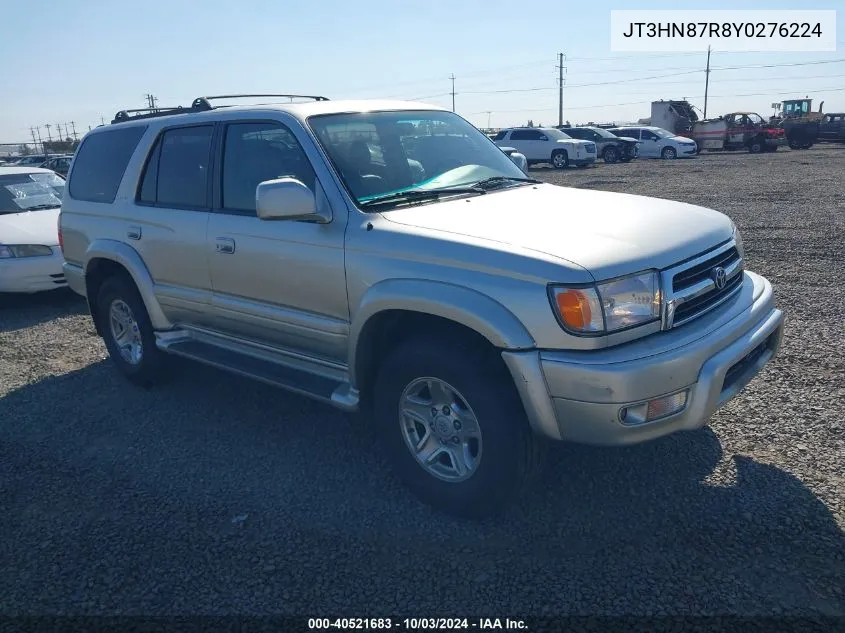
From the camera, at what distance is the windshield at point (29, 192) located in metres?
8.73

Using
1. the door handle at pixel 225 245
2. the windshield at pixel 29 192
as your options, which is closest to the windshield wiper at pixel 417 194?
the door handle at pixel 225 245

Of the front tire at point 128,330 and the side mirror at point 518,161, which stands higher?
the side mirror at point 518,161

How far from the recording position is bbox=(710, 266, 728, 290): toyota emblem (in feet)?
10.6

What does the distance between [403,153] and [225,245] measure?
119 centimetres

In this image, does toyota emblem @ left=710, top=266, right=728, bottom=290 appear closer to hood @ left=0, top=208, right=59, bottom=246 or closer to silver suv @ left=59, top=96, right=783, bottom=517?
silver suv @ left=59, top=96, right=783, bottom=517

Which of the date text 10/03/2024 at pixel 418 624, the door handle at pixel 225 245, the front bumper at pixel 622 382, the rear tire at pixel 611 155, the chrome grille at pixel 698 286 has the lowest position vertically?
the rear tire at pixel 611 155

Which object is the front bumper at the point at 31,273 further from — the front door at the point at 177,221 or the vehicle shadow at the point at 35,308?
the front door at the point at 177,221

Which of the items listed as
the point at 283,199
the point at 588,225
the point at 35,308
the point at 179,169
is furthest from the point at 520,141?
the point at 283,199

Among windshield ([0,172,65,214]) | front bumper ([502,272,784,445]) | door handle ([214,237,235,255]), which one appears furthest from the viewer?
windshield ([0,172,65,214])

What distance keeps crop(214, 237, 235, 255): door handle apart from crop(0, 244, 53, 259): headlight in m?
4.65

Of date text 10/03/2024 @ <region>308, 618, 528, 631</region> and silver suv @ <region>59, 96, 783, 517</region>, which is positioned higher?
silver suv @ <region>59, 96, 783, 517</region>

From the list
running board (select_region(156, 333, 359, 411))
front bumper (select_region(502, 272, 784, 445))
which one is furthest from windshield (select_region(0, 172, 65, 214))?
front bumper (select_region(502, 272, 784, 445))

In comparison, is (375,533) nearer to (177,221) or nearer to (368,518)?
(368,518)

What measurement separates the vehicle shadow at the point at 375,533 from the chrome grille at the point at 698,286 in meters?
0.93
